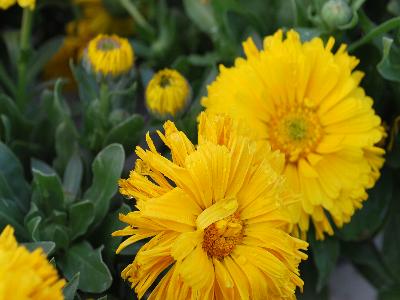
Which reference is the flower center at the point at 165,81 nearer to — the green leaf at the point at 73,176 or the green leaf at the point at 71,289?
the green leaf at the point at 73,176

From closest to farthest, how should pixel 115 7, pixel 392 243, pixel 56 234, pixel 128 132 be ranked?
pixel 56 234, pixel 128 132, pixel 392 243, pixel 115 7

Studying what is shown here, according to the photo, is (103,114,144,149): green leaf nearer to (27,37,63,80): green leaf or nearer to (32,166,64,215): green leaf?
(32,166,64,215): green leaf

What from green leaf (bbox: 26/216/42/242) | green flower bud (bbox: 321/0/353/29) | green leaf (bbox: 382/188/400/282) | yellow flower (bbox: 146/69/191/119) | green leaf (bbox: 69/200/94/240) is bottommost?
green leaf (bbox: 382/188/400/282)

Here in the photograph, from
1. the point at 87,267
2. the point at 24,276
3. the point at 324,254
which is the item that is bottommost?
the point at 324,254

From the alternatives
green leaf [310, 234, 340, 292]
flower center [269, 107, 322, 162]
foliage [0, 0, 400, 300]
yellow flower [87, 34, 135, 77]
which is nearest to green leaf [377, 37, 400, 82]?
foliage [0, 0, 400, 300]

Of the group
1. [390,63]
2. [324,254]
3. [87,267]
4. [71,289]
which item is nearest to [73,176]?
[87,267]

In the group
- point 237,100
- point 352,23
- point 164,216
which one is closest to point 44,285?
point 164,216

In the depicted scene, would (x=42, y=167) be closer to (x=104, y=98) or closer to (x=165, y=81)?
(x=104, y=98)
